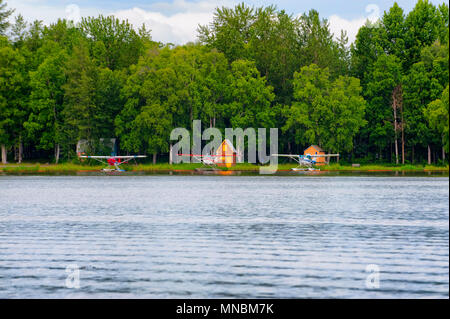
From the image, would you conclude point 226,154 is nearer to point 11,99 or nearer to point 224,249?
point 11,99

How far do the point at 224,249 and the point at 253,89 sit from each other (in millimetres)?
57007

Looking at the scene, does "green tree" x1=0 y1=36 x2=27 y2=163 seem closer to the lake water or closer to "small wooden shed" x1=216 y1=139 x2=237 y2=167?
"small wooden shed" x1=216 y1=139 x2=237 y2=167

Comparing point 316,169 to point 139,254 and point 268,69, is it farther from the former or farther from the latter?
point 139,254

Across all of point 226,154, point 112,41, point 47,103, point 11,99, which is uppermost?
point 112,41

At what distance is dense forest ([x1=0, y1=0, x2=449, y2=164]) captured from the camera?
243 feet

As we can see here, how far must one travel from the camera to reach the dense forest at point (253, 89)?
243 ft

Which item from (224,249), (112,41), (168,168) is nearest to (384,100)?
(168,168)

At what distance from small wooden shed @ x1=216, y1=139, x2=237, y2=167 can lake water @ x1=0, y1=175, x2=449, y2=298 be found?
3624 centimetres

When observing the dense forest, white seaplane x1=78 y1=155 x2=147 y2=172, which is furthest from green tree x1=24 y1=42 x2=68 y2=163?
Result: white seaplane x1=78 y1=155 x2=147 y2=172

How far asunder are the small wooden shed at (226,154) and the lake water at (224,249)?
119 feet

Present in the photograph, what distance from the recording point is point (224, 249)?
66.1 feet

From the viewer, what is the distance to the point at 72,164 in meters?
77.6

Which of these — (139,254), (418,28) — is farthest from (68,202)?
(418,28)

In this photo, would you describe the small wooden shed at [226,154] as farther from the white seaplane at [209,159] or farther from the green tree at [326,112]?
the green tree at [326,112]
